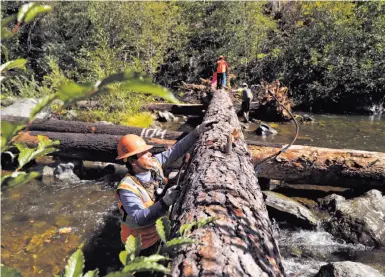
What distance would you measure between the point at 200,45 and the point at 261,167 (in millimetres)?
18254

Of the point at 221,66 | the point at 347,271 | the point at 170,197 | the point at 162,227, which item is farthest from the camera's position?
the point at 221,66

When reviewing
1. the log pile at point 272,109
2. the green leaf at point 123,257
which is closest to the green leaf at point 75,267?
the green leaf at point 123,257

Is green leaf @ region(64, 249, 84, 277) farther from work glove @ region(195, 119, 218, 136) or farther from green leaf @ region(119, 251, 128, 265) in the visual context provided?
work glove @ region(195, 119, 218, 136)

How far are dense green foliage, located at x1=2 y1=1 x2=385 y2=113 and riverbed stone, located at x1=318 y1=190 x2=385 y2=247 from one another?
12008 mm

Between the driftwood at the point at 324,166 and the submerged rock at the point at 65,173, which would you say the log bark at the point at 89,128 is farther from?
the driftwood at the point at 324,166

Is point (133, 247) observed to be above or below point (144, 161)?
above

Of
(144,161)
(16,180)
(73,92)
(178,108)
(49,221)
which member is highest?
(73,92)

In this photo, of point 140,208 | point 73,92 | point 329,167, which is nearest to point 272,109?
point 329,167

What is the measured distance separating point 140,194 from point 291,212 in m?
3.28

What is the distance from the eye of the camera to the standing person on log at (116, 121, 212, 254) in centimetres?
293

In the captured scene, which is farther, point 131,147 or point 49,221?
point 49,221

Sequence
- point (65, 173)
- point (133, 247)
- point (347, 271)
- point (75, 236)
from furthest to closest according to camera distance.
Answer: point (65, 173)
point (75, 236)
point (347, 271)
point (133, 247)

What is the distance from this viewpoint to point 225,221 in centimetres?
212

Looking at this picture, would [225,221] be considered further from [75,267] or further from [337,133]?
[337,133]
